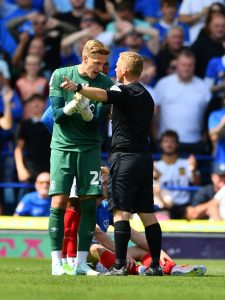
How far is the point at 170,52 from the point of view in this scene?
55.3 ft

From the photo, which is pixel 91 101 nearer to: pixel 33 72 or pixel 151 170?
pixel 151 170

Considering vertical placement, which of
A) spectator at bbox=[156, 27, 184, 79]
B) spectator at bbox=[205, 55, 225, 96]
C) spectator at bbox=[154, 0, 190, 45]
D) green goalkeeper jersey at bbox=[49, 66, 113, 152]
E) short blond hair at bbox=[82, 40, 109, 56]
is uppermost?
spectator at bbox=[154, 0, 190, 45]

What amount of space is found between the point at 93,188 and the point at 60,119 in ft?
2.24

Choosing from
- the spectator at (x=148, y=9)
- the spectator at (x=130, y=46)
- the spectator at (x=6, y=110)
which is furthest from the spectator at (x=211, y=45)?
the spectator at (x=6, y=110)

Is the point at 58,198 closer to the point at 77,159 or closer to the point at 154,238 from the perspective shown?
the point at 77,159

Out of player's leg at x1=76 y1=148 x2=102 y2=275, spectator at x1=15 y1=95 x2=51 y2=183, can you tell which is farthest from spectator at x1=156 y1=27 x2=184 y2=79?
player's leg at x1=76 y1=148 x2=102 y2=275

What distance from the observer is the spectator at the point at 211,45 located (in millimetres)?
16797

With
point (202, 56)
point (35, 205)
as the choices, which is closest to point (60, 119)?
point (35, 205)

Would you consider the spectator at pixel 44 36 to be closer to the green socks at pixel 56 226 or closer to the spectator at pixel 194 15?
the spectator at pixel 194 15

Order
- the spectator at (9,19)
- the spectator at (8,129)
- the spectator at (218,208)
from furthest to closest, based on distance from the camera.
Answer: the spectator at (9,19) → the spectator at (8,129) → the spectator at (218,208)

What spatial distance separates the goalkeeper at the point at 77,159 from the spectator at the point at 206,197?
613 centimetres

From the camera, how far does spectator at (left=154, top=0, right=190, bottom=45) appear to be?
1723cm

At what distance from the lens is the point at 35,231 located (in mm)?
13227

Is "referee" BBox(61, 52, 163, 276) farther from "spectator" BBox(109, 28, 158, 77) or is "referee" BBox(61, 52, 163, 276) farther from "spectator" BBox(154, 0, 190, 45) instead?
"spectator" BBox(154, 0, 190, 45)
